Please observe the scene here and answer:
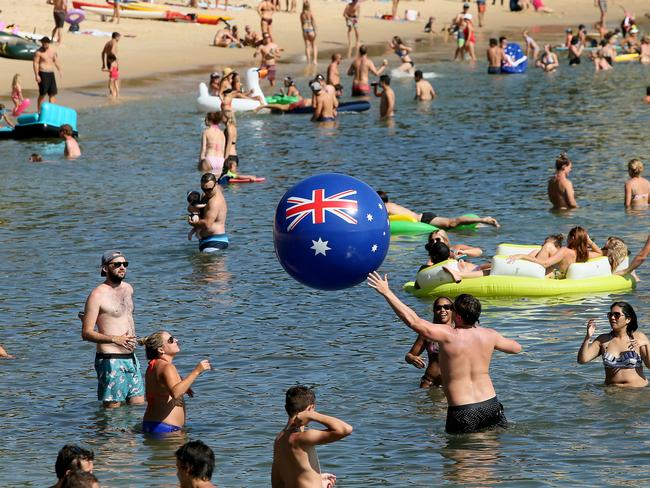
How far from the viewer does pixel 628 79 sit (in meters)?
43.9

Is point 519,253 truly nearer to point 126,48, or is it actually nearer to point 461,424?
point 461,424

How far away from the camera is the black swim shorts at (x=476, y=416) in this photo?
10.6 m

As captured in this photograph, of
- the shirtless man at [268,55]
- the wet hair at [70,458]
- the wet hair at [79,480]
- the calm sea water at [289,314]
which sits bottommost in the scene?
the calm sea water at [289,314]

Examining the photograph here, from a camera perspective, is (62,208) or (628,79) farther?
(628,79)

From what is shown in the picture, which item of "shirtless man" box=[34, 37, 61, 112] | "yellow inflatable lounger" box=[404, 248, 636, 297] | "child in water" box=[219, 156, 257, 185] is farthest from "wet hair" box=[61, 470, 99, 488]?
"shirtless man" box=[34, 37, 61, 112]

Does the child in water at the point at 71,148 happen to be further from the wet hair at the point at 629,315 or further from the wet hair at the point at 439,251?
the wet hair at the point at 629,315

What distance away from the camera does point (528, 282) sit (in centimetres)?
1638

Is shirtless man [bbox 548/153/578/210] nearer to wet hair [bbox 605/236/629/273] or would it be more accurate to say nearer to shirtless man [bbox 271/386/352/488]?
wet hair [bbox 605/236/629/273]

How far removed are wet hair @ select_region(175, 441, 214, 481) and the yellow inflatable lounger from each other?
8.93m

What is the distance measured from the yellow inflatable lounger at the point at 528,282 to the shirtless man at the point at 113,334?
5.31 m

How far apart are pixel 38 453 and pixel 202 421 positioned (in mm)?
1612

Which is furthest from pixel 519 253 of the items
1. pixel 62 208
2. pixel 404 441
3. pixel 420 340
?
pixel 62 208

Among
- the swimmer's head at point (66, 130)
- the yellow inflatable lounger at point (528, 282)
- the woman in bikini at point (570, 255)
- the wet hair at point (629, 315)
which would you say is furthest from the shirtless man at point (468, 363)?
the swimmer's head at point (66, 130)

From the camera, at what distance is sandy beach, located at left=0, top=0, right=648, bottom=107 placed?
3866 centimetres
